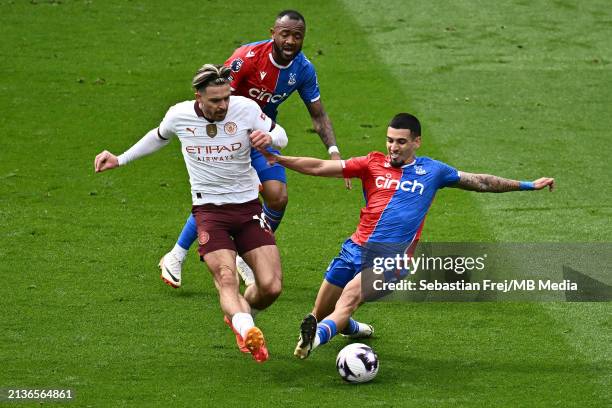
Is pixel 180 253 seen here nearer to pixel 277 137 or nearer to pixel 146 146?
pixel 146 146

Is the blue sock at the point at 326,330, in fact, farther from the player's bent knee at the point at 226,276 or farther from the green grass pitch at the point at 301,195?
the player's bent knee at the point at 226,276

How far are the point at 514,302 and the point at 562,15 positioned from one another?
36.4ft

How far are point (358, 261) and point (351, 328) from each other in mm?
662

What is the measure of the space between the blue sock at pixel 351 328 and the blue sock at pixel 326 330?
25.4 inches

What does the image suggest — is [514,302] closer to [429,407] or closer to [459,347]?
[459,347]

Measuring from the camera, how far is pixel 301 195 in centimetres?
1445

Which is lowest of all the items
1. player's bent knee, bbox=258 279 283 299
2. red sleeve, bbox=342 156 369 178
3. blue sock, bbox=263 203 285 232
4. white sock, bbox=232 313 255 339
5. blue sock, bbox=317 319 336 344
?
blue sock, bbox=317 319 336 344

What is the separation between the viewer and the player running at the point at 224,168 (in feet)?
31.8

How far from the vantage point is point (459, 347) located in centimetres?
998

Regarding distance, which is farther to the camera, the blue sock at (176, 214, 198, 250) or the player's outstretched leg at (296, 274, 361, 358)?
the blue sock at (176, 214, 198, 250)

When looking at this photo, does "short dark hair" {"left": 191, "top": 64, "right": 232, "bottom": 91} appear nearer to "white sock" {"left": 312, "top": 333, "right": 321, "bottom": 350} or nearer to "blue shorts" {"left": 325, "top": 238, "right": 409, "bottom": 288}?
"blue shorts" {"left": 325, "top": 238, "right": 409, "bottom": 288}

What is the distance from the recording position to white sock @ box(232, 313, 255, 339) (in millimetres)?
8969
